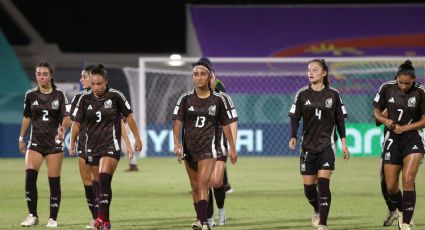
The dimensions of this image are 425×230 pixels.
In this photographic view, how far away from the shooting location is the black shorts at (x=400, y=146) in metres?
11.7

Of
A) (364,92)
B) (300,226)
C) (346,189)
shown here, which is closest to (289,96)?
(364,92)

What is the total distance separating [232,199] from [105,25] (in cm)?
2694

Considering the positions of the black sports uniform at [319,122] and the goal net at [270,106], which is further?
the goal net at [270,106]

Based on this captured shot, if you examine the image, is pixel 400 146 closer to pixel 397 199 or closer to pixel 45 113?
pixel 397 199

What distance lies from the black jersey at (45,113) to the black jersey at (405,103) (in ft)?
13.0

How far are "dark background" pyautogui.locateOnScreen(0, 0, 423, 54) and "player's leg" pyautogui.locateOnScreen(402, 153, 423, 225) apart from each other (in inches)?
1221

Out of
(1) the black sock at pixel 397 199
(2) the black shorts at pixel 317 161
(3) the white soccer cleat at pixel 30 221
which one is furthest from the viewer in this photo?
(3) the white soccer cleat at pixel 30 221

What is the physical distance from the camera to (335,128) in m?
12.2

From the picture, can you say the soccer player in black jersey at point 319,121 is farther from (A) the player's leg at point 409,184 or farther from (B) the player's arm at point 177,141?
(B) the player's arm at point 177,141

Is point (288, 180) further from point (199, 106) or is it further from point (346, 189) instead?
point (199, 106)

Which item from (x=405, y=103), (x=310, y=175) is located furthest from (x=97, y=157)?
(x=405, y=103)

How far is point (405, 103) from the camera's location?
38.8 feet

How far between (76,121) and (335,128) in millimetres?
2993

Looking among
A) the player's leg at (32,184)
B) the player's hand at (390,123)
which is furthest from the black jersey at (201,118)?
the player's leg at (32,184)
